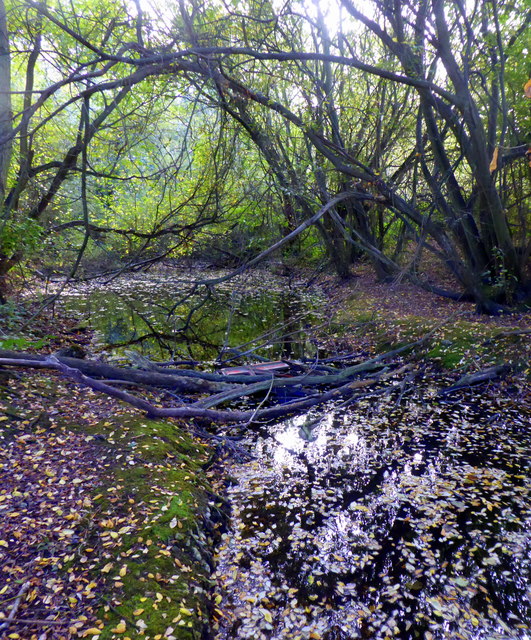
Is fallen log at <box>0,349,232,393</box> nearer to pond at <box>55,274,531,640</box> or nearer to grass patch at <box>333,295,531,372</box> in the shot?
pond at <box>55,274,531,640</box>

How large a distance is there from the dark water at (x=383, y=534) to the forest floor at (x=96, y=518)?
0.39 m

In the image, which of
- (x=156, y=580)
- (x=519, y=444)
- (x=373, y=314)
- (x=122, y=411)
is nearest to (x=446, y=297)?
(x=373, y=314)

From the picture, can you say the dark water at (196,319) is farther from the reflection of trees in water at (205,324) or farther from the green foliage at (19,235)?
the green foliage at (19,235)

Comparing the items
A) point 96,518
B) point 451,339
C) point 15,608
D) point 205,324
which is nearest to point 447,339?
point 451,339

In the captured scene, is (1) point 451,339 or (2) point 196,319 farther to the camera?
(2) point 196,319

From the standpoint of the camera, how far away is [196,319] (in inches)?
543

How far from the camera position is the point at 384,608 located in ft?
10.7

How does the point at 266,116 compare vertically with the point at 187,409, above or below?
above

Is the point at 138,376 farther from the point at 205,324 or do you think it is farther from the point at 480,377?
the point at 205,324

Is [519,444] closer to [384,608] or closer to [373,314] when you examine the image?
[384,608]

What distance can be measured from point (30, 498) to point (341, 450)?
137 inches

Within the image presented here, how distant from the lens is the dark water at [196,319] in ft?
32.7

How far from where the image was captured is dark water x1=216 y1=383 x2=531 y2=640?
10.5 feet

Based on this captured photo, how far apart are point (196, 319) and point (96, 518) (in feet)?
33.9
